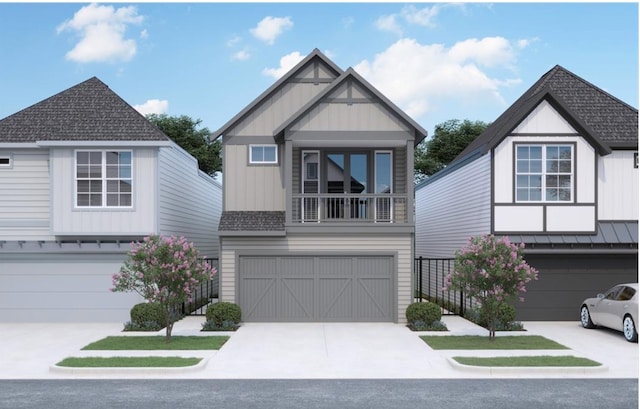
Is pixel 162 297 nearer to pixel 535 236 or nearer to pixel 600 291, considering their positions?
pixel 535 236

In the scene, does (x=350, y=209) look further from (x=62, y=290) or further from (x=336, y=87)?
(x=62, y=290)

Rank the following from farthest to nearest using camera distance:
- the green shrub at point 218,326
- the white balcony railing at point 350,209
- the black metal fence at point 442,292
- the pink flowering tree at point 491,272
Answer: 1. the black metal fence at point 442,292
2. the white balcony railing at point 350,209
3. the green shrub at point 218,326
4. the pink flowering tree at point 491,272

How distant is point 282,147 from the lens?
21.4 meters

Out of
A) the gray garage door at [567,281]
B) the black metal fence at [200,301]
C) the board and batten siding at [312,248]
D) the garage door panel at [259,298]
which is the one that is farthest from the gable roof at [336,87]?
the gray garage door at [567,281]

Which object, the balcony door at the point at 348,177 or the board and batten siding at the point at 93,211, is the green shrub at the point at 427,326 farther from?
the board and batten siding at the point at 93,211

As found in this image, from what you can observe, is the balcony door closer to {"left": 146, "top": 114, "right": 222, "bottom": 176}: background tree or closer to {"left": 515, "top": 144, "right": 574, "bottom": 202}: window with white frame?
{"left": 515, "top": 144, "right": 574, "bottom": 202}: window with white frame

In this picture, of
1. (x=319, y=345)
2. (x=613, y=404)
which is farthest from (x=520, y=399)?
→ (x=319, y=345)

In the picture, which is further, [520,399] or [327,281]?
[327,281]

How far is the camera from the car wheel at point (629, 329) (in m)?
16.2

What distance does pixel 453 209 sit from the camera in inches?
994

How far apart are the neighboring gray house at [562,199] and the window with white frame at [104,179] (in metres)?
12.0

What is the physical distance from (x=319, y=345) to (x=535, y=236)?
869 cm

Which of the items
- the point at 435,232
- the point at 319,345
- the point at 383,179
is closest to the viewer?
the point at 319,345

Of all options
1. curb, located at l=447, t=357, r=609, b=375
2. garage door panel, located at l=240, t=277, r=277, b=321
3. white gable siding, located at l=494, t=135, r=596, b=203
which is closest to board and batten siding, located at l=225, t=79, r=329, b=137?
garage door panel, located at l=240, t=277, r=277, b=321
